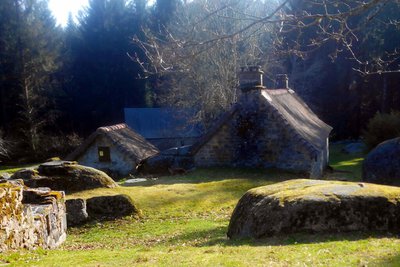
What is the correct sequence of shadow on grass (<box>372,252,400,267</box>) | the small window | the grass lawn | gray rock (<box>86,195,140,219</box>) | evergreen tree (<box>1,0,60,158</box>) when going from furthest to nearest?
evergreen tree (<box>1,0,60,158</box>) → the small window → gray rock (<box>86,195,140,219</box>) → the grass lawn → shadow on grass (<box>372,252,400,267</box>)

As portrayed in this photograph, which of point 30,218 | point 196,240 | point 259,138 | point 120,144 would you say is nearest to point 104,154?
point 120,144

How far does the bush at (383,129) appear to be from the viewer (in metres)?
31.2

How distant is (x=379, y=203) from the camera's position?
8.56m

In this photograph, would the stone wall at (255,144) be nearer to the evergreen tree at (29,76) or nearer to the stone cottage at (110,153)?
the stone cottage at (110,153)

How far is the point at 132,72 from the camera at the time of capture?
4919cm

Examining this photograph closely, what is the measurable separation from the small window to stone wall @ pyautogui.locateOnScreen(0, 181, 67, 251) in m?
17.1

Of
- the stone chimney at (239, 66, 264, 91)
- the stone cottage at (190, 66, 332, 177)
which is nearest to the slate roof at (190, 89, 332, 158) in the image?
the stone cottage at (190, 66, 332, 177)

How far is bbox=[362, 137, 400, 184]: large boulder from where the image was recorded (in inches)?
653

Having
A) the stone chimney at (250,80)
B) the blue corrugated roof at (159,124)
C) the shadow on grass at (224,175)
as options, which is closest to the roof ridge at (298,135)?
the shadow on grass at (224,175)

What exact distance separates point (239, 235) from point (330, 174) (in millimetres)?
17504

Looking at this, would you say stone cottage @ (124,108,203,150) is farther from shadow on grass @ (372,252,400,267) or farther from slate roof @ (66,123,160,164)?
shadow on grass @ (372,252,400,267)

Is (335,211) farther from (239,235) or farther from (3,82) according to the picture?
(3,82)

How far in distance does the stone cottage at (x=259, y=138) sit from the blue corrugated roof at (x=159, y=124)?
52.7 feet

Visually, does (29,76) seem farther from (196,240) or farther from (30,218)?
(196,240)
